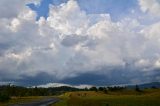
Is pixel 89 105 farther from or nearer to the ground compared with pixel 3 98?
nearer to the ground

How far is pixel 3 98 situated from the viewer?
132750mm

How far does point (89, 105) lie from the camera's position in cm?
5291

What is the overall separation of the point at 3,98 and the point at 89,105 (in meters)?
84.7

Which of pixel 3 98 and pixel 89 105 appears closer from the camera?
pixel 89 105
